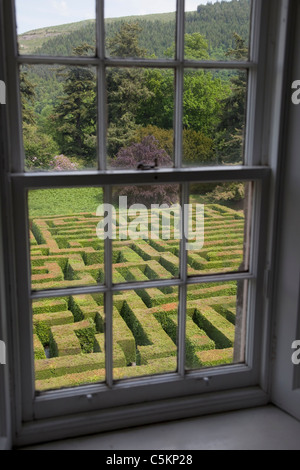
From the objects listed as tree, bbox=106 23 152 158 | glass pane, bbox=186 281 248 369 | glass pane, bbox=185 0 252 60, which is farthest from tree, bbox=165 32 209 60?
glass pane, bbox=186 281 248 369

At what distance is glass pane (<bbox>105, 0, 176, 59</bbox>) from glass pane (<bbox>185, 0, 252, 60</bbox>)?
7cm

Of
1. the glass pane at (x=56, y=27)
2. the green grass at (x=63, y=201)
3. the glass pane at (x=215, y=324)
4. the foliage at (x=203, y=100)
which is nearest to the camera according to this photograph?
the glass pane at (x=56, y=27)

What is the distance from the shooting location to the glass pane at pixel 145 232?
1.78 metres

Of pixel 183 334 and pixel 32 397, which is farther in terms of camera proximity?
pixel 183 334

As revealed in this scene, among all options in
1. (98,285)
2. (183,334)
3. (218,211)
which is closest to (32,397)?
(98,285)

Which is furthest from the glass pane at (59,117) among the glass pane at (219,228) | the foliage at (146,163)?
the glass pane at (219,228)

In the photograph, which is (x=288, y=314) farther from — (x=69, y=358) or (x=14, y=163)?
(x=14, y=163)

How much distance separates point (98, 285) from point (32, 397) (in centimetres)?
45

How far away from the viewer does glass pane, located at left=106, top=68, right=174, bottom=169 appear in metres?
1.71

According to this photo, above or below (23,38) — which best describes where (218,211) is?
below

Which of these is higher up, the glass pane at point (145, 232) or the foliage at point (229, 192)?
the foliage at point (229, 192)

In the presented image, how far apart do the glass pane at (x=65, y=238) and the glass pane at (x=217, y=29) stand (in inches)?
23.8

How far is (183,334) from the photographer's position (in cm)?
191

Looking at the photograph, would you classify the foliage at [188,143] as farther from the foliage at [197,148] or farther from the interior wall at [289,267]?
the interior wall at [289,267]
